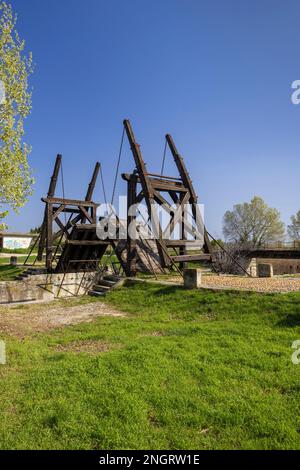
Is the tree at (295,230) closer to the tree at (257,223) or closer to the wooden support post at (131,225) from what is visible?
the tree at (257,223)

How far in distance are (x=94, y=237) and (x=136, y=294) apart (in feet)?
16.9

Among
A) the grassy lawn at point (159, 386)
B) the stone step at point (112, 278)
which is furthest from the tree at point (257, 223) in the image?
the grassy lawn at point (159, 386)

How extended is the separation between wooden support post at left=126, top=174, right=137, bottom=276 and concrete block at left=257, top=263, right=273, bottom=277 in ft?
19.7

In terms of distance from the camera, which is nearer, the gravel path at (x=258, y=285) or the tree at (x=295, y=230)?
the gravel path at (x=258, y=285)

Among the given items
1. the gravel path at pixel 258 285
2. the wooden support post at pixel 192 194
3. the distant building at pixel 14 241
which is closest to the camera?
the gravel path at pixel 258 285

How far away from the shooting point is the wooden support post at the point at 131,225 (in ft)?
51.1

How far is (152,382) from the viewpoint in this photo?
5090mm

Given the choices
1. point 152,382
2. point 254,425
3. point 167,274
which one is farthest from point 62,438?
point 167,274

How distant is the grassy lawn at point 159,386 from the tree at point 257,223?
41.3 m

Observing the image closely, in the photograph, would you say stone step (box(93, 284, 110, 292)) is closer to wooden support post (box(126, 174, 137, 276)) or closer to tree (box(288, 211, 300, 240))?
wooden support post (box(126, 174, 137, 276))

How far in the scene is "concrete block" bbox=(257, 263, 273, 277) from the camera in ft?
51.4

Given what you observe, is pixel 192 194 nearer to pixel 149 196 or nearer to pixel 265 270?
pixel 149 196

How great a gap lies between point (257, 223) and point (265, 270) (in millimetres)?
34400

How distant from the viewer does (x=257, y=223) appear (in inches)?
1911
